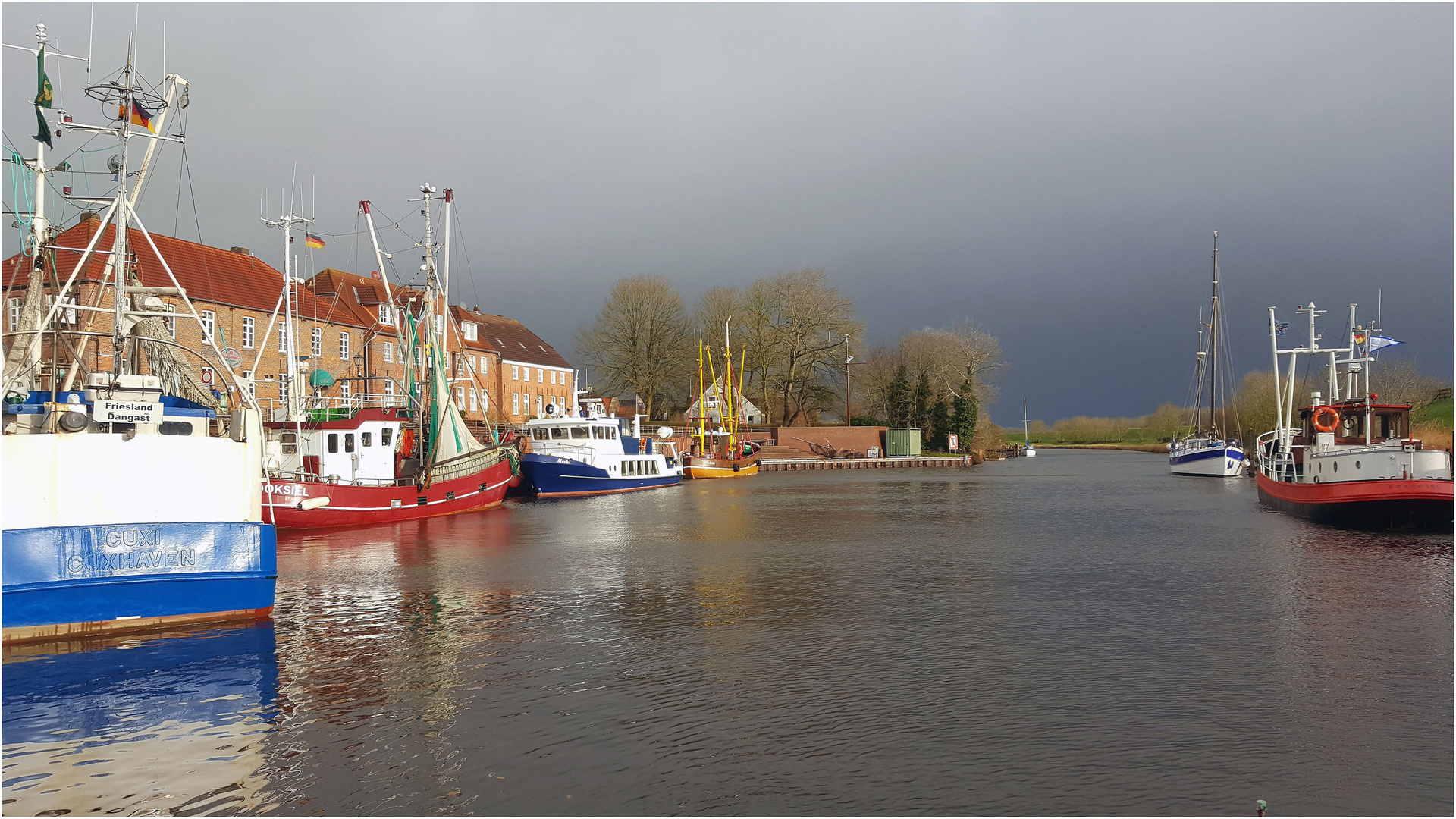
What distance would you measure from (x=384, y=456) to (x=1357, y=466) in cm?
3212

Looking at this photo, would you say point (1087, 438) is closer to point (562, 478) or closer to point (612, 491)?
point (612, 491)

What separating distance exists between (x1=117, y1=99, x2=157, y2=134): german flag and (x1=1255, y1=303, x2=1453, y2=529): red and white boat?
104ft

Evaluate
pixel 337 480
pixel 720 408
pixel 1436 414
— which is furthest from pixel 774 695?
pixel 720 408

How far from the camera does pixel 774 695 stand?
11500mm

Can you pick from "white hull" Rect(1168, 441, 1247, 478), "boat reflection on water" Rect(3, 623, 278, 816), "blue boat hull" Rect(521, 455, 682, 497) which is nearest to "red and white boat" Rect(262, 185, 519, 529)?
"blue boat hull" Rect(521, 455, 682, 497)

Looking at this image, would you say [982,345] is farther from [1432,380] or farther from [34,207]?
[34,207]

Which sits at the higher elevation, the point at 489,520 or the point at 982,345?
the point at 982,345

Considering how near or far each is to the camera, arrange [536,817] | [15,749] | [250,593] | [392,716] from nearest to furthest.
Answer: [536,817] < [15,749] < [392,716] < [250,593]

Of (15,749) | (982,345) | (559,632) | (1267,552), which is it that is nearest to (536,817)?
(15,749)

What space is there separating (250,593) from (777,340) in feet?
236

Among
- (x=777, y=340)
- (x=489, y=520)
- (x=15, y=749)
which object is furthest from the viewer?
(x=777, y=340)

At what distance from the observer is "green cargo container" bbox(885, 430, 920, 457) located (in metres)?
89.9

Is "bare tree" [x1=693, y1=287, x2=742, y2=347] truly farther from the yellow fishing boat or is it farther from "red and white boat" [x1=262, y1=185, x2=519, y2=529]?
"red and white boat" [x1=262, y1=185, x2=519, y2=529]

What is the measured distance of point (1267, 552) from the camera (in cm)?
2512
